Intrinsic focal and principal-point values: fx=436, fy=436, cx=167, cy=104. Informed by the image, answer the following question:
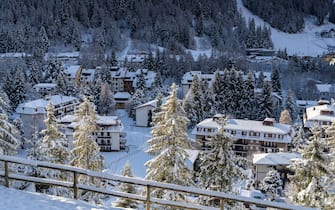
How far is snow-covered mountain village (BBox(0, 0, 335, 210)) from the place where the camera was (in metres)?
14.1

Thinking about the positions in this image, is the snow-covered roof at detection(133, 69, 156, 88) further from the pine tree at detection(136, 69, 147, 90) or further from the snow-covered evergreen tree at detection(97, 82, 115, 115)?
the snow-covered evergreen tree at detection(97, 82, 115, 115)

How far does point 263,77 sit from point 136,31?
46031mm

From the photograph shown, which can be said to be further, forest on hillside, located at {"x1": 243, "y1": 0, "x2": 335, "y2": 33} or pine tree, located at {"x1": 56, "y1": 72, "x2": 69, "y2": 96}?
forest on hillside, located at {"x1": 243, "y1": 0, "x2": 335, "y2": 33}

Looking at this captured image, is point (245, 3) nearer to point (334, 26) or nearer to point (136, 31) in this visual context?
point (334, 26)

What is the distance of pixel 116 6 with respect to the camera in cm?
11425

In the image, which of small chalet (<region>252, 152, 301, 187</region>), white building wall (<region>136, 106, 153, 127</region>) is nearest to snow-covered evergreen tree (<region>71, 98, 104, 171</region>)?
small chalet (<region>252, 152, 301, 187</region>)

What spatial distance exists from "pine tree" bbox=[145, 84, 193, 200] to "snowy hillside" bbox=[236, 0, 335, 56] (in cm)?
10099

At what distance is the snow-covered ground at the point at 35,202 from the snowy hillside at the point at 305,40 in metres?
108

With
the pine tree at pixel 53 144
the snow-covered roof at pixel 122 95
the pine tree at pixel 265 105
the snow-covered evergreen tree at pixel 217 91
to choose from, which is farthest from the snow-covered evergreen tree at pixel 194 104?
the pine tree at pixel 53 144

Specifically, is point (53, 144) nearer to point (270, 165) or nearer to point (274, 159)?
point (270, 165)

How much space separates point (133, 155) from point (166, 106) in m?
26.9

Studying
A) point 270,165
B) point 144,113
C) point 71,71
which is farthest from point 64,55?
point 270,165

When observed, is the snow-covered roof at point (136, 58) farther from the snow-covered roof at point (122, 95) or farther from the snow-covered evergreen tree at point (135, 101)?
the snow-covered evergreen tree at point (135, 101)

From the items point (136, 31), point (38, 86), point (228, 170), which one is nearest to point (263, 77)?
point (38, 86)
